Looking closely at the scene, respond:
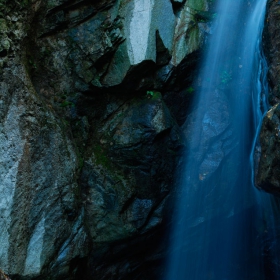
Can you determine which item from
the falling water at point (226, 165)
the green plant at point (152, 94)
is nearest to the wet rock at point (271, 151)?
the falling water at point (226, 165)

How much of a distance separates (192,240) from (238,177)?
203cm

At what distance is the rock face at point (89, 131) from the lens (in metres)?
4.38

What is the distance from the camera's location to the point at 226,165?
661 cm

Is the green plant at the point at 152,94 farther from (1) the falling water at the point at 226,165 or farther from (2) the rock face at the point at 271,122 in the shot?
(2) the rock face at the point at 271,122

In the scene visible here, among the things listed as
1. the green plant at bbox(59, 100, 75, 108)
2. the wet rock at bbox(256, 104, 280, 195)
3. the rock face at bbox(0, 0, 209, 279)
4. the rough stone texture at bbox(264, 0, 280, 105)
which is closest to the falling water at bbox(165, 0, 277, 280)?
the rough stone texture at bbox(264, 0, 280, 105)

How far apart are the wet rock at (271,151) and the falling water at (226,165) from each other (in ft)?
4.67

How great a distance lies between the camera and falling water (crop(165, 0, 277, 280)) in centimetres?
643

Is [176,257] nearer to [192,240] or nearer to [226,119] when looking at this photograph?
[192,240]

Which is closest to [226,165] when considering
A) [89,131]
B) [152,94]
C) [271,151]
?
[271,151]

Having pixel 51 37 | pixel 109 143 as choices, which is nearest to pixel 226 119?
pixel 109 143

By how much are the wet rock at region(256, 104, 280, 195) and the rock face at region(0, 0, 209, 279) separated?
1887mm

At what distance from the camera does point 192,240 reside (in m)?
6.78

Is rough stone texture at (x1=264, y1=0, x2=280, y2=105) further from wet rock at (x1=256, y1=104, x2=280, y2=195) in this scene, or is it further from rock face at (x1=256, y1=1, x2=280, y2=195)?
wet rock at (x1=256, y1=104, x2=280, y2=195)

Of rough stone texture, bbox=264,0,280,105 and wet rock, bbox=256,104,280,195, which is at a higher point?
rough stone texture, bbox=264,0,280,105
